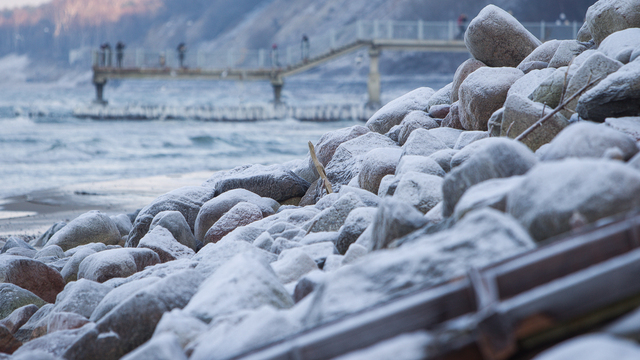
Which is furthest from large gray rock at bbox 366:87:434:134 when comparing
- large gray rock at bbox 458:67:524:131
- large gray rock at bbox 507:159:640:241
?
large gray rock at bbox 507:159:640:241

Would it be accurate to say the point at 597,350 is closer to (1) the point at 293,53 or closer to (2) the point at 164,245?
(2) the point at 164,245

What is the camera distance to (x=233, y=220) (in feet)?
13.3

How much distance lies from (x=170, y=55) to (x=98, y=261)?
2627 centimetres

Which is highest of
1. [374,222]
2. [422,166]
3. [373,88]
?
[373,88]

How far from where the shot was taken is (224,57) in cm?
2841

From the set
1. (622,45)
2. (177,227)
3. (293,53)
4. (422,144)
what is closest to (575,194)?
(422,144)

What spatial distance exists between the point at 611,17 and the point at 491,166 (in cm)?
262

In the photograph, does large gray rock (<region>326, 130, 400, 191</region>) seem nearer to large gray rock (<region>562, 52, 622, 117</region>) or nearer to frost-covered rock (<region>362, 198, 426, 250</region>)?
large gray rock (<region>562, 52, 622, 117</region>)

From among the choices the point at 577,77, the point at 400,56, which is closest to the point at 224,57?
the point at 577,77

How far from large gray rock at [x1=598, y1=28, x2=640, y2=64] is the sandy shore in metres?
6.00

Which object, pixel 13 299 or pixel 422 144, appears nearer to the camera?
pixel 13 299

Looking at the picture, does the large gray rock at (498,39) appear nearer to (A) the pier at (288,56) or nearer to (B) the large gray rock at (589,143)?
(B) the large gray rock at (589,143)

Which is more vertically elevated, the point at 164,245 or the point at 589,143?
the point at 589,143

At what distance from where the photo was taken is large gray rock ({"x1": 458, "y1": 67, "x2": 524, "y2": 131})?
3.99m
